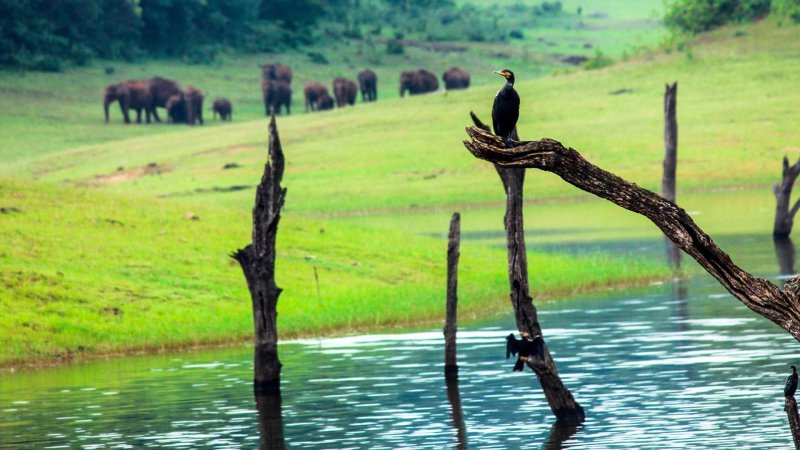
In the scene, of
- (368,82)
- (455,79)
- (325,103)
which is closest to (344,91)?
(325,103)

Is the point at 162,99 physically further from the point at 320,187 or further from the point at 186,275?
the point at 186,275

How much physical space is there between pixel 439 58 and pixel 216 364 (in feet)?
317

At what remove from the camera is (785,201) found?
48.6m

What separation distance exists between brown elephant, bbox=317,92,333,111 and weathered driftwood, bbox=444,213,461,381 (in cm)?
7607

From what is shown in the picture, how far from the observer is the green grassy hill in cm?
3606

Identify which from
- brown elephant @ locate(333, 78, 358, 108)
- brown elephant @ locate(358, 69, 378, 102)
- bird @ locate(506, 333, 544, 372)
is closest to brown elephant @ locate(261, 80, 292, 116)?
brown elephant @ locate(333, 78, 358, 108)

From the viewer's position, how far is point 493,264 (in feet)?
146

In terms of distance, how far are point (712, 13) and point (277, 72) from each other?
1052 inches

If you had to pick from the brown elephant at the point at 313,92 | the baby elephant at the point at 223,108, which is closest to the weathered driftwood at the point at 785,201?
the baby elephant at the point at 223,108

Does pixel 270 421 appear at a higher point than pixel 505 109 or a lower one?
lower

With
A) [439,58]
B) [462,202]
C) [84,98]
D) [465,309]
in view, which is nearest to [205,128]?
[84,98]

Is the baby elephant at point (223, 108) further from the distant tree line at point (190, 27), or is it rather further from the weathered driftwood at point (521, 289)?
the weathered driftwood at point (521, 289)

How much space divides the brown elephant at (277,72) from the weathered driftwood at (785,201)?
60.9 metres

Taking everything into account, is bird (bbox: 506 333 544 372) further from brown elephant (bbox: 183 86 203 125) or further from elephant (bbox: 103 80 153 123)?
brown elephant (bbox: 183 86 203 125)
